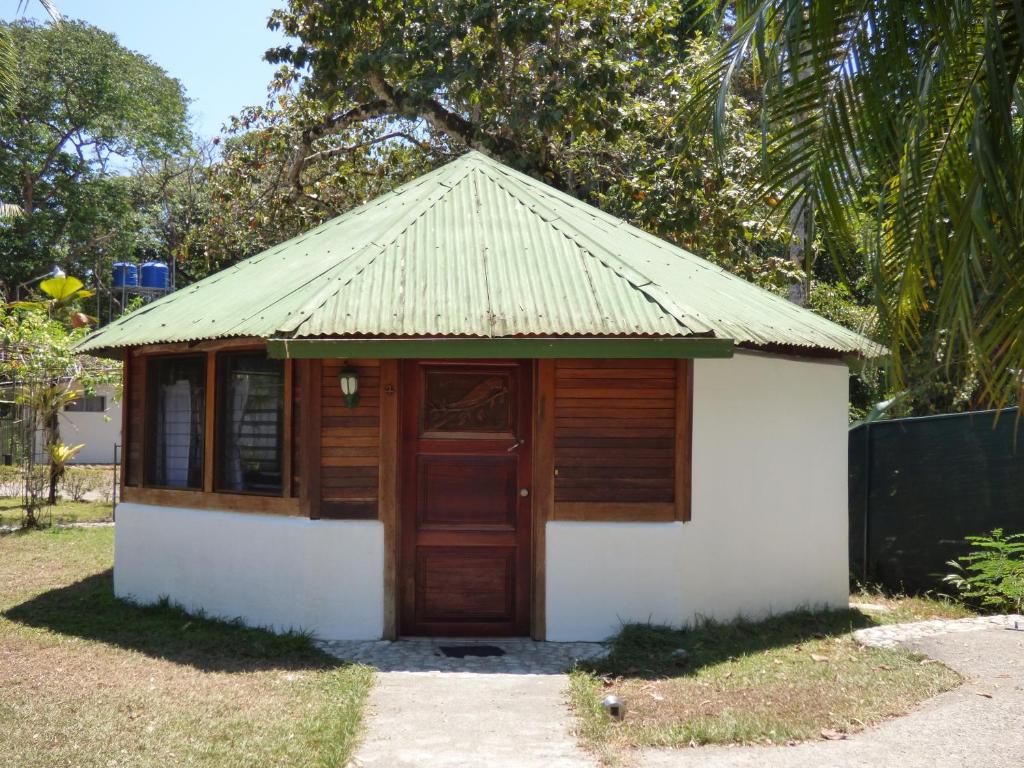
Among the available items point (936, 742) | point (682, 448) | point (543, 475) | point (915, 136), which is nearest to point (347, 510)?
point (543, 475)

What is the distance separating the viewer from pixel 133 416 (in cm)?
991

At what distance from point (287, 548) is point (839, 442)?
5.01 m

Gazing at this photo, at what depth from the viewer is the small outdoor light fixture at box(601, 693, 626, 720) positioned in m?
6.06

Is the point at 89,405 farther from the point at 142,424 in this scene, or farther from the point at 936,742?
the point at 936,742

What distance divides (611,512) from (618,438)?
587 mm

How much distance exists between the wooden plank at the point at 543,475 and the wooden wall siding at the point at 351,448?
127 cm

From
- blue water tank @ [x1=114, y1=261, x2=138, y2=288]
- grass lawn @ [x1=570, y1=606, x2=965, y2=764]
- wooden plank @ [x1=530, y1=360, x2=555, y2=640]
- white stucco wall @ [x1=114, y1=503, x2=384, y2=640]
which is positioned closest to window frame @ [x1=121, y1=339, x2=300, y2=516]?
white stucco wall @ [x1=114, y1=503, x2=384, y2=640]

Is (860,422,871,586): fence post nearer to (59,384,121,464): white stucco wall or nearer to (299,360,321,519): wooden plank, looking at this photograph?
(299,360,321,519): wooden plank

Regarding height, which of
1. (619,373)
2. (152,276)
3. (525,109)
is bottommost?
(619,373)

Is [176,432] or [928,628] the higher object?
[176,432]

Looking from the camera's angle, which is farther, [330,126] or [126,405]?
[330,126]

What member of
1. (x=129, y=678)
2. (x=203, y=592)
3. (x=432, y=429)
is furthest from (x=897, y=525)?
(x=129, y=678)

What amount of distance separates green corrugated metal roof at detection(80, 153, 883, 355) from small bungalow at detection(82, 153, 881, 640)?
0.03m

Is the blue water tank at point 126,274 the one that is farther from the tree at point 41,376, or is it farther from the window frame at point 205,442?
the window frame at point 205,442
